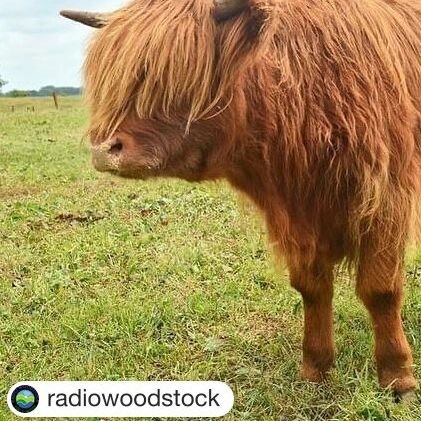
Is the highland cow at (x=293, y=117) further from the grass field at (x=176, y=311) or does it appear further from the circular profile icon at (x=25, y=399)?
the circular profile icon at (x=25, y=399)

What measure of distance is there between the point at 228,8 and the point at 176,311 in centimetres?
234

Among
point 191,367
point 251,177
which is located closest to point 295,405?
point 191,367

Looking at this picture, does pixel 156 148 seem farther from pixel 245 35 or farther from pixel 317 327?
pixel 317 327

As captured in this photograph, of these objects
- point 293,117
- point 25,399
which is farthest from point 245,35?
point 25,399

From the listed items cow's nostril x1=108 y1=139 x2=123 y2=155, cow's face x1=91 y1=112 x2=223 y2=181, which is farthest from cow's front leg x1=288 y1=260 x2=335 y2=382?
cow's nostril x1=108 y1=139 x2=123 y2=155

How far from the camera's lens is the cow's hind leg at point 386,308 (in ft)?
9.66

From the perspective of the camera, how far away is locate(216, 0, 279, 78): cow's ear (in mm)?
2238

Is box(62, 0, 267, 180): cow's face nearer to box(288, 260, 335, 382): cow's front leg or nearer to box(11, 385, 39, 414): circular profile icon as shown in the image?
box(288, 260, 335, 382): cow's front leg

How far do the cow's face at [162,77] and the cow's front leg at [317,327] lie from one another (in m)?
1.18

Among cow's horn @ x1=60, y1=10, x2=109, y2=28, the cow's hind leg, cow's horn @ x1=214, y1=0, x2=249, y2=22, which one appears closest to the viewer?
cow's horn @ x1=214, y1=0, x2=249, y2=22

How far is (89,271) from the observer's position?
502 centimetres

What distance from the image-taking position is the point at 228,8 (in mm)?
2254

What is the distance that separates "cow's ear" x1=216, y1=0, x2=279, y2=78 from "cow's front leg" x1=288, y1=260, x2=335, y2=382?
1260 mm

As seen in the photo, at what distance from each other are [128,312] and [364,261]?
1720 millimetres
